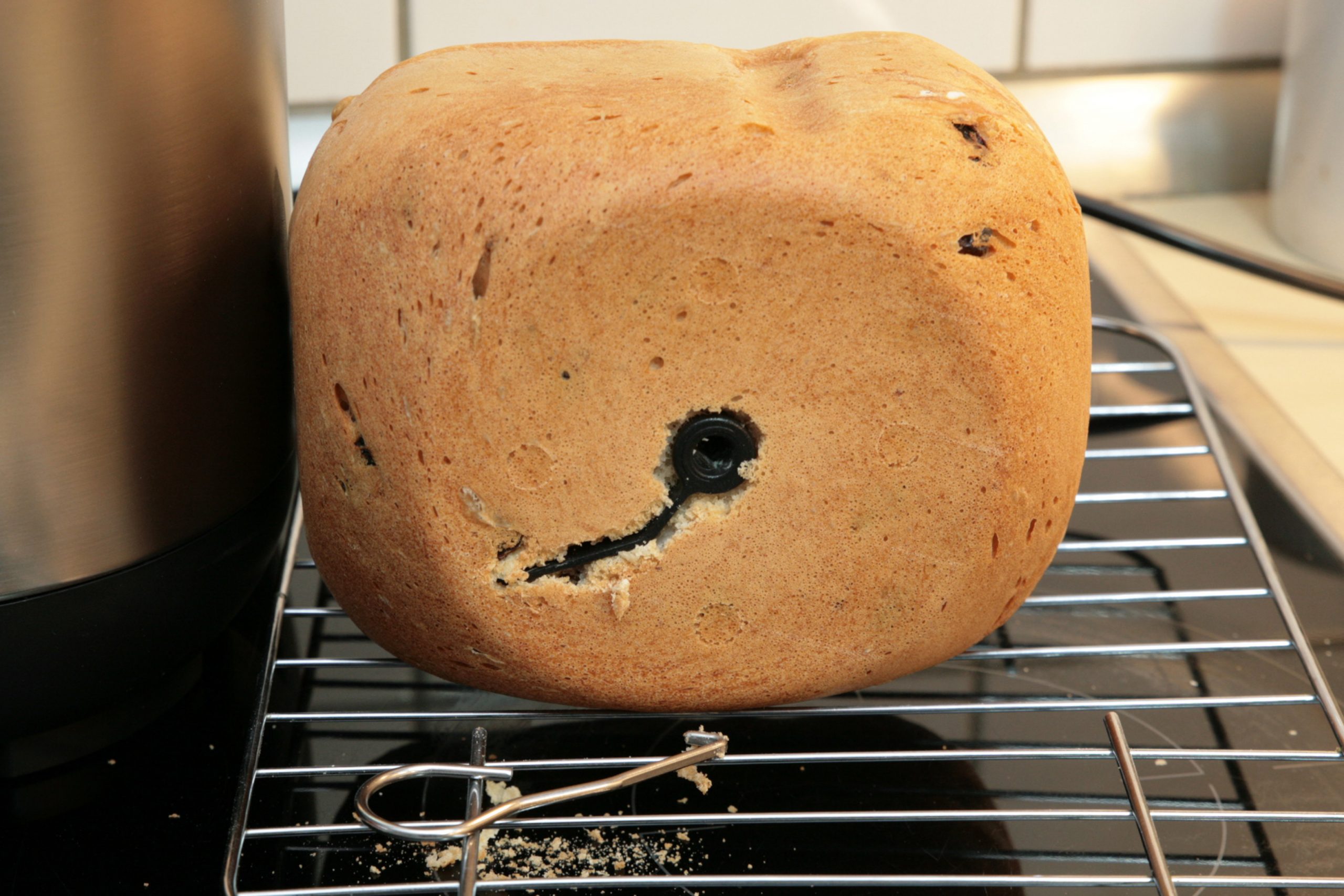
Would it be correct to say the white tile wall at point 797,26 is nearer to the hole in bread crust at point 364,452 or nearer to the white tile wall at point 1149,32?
the white tile wall at point 1149,32

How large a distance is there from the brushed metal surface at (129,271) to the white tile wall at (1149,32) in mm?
763

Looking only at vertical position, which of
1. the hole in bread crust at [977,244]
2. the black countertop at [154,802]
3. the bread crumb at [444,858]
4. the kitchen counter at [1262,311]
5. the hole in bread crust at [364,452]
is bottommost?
the black countertop at [154,802]

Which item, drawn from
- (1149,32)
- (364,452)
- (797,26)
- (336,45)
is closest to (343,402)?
(364,452)

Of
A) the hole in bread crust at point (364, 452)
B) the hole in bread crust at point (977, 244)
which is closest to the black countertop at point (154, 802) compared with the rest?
the hole in bread crust at point (364, 452)

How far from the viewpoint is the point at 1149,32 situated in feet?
3.56

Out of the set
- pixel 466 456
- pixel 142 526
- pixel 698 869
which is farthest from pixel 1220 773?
pixel 142 526

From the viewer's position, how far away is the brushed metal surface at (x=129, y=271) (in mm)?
385

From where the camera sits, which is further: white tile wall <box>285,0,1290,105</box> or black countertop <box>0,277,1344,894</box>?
white tile wall <box>285,0,1290,105</box>

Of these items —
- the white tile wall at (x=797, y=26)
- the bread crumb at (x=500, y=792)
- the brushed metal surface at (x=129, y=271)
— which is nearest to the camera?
the brushed metal surface at (x=129, y=271)

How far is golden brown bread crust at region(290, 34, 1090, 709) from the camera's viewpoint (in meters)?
0.43

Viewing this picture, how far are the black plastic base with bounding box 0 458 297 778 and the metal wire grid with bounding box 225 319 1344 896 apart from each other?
0.04m

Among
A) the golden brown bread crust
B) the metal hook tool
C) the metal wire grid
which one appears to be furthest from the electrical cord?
the metal hook tool

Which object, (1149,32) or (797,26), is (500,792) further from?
(1149,32)

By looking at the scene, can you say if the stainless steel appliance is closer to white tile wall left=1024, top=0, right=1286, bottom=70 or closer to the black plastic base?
the black plastic base
